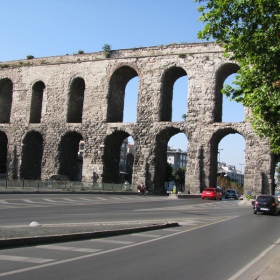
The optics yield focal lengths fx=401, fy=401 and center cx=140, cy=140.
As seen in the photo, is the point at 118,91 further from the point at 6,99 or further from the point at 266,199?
the point at 266,199

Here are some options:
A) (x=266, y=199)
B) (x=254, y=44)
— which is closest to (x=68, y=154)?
(x=266, y=199)

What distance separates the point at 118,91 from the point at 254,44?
30.4m

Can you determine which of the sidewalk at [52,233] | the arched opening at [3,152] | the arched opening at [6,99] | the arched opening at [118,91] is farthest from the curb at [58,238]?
the arched opening at [6,99]

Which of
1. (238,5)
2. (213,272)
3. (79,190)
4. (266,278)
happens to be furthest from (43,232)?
(79,190)

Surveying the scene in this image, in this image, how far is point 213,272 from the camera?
687 centimetres

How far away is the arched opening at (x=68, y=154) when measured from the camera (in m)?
41.0

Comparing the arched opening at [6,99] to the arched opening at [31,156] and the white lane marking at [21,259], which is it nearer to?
the arched opening at [31,156]

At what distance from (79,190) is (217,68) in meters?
16.3

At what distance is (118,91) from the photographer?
41375 millimetres

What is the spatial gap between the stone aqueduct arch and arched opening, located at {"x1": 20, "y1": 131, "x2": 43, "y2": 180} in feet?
0.36

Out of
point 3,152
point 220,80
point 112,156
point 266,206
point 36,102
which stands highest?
point 220,80

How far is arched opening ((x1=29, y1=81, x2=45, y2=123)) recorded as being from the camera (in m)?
43.8

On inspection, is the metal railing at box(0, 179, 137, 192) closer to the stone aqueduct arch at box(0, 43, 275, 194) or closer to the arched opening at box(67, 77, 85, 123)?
the stone aqueduct arch at box(0, 43, 275, 194)

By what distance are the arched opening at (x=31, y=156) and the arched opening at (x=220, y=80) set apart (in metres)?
19.4
